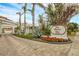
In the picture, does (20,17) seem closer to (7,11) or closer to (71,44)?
(7,11)

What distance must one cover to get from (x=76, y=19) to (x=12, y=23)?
19.6 inches

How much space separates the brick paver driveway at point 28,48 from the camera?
155 cm

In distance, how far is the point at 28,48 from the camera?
5.12 feet

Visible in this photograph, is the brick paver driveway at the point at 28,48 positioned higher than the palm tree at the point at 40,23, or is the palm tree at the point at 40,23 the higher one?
the palm tree at the point at 40,23

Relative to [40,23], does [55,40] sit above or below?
below

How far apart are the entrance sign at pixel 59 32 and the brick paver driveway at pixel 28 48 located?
0.07 metres

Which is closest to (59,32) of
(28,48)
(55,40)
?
(55,40)

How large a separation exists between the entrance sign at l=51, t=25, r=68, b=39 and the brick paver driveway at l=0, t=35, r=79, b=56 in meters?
0.07

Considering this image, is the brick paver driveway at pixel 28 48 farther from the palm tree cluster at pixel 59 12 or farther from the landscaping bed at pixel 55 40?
the palm tree cluster at pixel 59 12

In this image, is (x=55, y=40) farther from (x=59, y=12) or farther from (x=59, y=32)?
(x=59, y=12)

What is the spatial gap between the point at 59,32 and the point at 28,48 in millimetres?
273

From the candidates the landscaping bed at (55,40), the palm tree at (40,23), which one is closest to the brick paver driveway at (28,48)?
the landscaping bed at (55,40)

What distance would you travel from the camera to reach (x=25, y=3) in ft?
5.08

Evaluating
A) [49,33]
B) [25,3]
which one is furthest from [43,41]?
[25,3]
